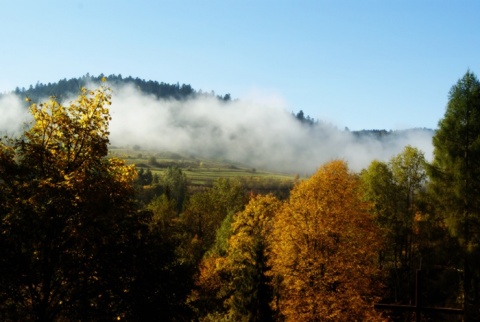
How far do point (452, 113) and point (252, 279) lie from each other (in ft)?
64.9

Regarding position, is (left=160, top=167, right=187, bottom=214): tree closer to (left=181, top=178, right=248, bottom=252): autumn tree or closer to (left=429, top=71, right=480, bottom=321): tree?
(left=181, top=178, right=248, bottom=252): autumn tree

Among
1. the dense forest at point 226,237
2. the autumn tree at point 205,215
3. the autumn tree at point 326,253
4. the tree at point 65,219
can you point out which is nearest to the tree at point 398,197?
the dense forest at point 226,237

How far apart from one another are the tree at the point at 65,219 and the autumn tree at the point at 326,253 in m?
13.4

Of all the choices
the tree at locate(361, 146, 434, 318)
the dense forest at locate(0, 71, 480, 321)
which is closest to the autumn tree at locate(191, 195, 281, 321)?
the dense forest at locate(0, 71, 480, 321)

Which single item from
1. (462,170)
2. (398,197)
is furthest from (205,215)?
(462,170)

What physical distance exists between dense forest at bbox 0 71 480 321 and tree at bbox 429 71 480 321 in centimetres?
7

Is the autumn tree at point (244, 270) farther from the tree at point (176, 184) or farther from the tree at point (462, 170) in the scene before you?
the tree at point (176, 184)

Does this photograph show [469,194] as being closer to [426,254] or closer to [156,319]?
[426,254]

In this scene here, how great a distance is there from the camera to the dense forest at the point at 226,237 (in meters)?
12.8

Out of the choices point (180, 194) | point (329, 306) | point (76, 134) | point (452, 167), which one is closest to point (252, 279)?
point (329, 306)

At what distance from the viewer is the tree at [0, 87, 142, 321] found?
40.1ft

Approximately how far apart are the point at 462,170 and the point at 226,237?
112ft

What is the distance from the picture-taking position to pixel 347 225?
25.7m

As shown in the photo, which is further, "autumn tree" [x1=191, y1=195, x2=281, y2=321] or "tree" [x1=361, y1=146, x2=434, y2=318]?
"tree" [x1=361, y1=146, x2=434, y2=318]
